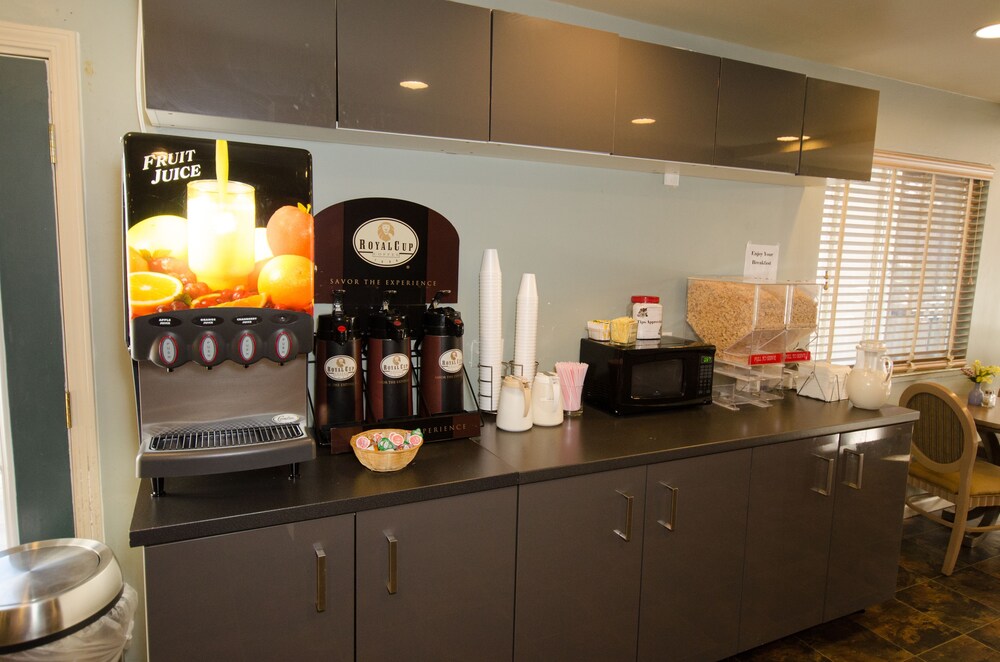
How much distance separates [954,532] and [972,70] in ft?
7.70

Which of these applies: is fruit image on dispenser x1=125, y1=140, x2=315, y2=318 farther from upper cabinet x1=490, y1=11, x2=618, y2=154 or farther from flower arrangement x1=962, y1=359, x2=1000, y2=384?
flower arrangement x1=962, y1=359, x2=1000, y2=384

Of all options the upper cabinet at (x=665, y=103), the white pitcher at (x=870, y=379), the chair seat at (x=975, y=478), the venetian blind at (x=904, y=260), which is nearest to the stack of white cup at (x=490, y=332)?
the upper cabinet at (x=665, y=103)

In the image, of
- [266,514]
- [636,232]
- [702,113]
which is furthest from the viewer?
[636,232]

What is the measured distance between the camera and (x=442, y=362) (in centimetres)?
199

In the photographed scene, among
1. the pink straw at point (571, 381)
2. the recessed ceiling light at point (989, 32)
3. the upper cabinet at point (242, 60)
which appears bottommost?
the pink straw at point (571, 381)

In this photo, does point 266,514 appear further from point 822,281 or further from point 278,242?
point 822,281

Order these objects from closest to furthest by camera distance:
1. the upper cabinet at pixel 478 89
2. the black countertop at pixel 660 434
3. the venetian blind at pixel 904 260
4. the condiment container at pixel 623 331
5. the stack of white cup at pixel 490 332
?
the upper cabinet at pixel 478 89 → the black countertop at pixel 660 434 → the stack of white cup at pixel 490 332 → the condiment container at pixel 623 331 → the venetian blind at pixel 904 260

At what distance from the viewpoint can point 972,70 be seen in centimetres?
317

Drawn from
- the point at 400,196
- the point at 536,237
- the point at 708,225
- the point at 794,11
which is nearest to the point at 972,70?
the point at 794,11

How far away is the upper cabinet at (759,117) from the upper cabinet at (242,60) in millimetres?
1500

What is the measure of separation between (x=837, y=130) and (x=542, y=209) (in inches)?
53.4

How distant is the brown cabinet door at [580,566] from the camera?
1.80 metres

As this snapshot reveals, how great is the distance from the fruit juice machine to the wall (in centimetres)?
57

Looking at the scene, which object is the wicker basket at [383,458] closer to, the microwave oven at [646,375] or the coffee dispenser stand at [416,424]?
the coffee dispenser stand at [416,424]
